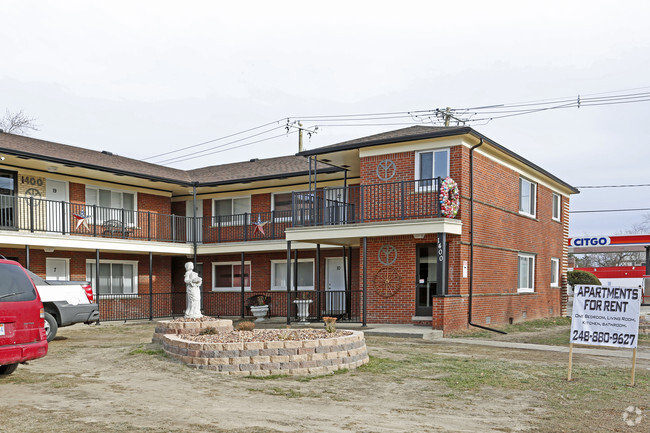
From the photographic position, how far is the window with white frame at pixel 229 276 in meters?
25.3

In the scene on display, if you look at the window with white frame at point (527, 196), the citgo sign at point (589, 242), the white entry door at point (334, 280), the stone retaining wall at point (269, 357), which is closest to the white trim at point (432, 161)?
the window with white frame at point (527, 196)

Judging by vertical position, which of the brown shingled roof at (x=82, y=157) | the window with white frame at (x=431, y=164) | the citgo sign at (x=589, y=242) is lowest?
the citgo sign at (x=589, y=242)

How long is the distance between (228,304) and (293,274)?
3190 mm

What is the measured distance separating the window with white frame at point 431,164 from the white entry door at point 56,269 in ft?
43.1

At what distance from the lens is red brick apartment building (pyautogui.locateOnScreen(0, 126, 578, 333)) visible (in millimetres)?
17594

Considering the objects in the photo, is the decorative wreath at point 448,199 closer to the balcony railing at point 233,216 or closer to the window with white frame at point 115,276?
the balcony railing at point 233,216

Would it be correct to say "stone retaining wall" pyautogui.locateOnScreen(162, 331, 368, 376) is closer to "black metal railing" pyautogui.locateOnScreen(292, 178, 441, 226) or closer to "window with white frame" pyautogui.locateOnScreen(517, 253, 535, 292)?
"black metal railing" pyautogui.locateOnScreen(292, 178, 441, 226)

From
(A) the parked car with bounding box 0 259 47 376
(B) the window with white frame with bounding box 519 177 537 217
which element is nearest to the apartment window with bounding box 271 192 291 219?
(B) the window with white frame with bounding box 519 177 537 217

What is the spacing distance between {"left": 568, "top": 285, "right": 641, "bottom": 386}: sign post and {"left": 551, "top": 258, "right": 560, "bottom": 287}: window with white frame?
53.9 ft

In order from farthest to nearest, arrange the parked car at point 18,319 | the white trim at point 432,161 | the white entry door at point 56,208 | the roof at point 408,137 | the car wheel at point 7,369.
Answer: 1. the white entry door at point 56,208
2. the white trim at point 432,161
3. the roof at point 408,137
4. the car wheel at point 7,369
5. the parked car at point 18,319

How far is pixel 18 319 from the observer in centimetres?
823

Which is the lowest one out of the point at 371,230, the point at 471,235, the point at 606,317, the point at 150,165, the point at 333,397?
the point at 333,397

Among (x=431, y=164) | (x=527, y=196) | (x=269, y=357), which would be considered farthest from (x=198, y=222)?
(x=269, y=357)

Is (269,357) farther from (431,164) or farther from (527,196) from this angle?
(527,196)
